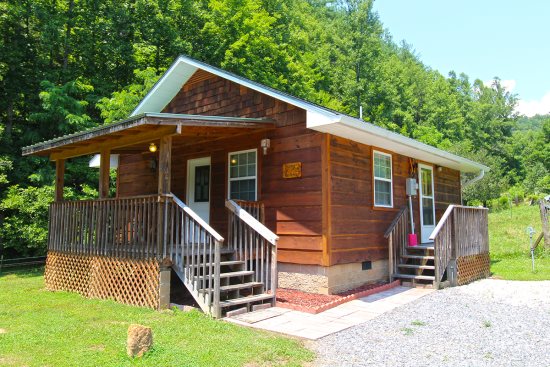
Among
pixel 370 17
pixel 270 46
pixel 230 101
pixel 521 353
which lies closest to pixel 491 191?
pixel 370 17

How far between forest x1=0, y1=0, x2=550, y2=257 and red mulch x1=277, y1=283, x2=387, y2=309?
822 centimetres

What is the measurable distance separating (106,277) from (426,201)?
321 inches

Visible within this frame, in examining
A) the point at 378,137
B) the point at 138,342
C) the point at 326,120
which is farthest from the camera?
the point at 378,137

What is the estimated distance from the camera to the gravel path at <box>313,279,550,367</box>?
4.26m

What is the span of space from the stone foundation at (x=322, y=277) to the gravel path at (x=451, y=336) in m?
1.31

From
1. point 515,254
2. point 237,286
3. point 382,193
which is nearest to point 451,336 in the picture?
point 237,286

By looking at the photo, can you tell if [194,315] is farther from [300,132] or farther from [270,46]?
[270,46]

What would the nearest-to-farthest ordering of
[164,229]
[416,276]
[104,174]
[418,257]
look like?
[164,229] → [104,174] → [416,276] → [418,257]

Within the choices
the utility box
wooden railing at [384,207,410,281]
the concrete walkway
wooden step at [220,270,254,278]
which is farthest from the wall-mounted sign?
the utility box

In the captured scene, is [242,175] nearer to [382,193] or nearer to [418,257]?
[382,193]

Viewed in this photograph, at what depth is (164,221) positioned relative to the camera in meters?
6.59

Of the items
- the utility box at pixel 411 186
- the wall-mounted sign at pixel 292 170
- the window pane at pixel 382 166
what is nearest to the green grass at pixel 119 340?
the wall-mounted sign at pixel 292 170

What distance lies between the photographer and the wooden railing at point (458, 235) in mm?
8266

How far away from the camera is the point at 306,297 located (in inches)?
283
